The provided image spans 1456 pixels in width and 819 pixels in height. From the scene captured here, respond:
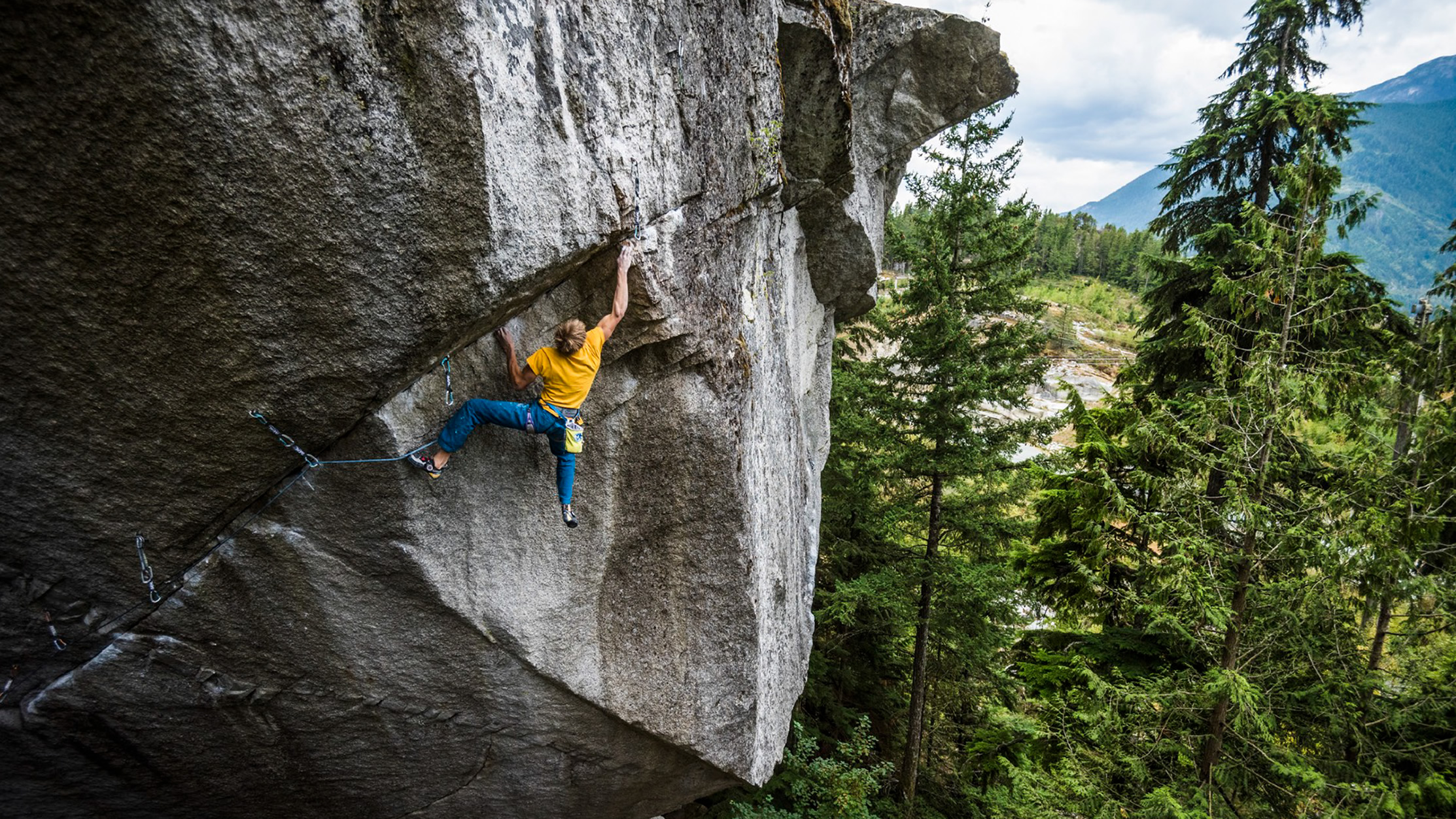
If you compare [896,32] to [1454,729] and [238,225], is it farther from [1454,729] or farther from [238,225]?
[1454,729]

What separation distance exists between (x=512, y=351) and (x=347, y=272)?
1304mm

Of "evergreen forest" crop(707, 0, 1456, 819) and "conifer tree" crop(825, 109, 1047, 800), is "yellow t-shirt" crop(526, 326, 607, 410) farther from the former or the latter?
"conifer tree" crop(825, 109, 1047, 800)

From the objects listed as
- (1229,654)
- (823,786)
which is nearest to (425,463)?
(1229,654)

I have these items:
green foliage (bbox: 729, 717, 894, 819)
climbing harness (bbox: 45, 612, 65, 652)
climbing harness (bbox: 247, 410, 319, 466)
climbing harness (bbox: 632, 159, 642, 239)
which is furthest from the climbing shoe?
green foliage (bbox: 729, 717, 894, 819)

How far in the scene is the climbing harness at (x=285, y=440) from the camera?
3.94 meters

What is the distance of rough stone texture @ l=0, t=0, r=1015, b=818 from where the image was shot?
3.12 meters

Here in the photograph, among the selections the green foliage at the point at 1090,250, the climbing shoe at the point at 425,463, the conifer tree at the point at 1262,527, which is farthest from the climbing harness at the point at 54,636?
the green foliage at the point at 1090,250

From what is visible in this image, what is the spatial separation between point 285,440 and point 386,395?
67 cm

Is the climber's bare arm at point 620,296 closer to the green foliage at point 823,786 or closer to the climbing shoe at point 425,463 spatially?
the climbing shoe at point 425,463

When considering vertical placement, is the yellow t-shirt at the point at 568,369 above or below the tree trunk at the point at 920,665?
above

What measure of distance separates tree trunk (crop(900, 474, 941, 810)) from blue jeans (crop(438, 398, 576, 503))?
28.2 feet

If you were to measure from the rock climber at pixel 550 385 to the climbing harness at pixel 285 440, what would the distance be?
0.61 meters

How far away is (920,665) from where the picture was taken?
12102mm

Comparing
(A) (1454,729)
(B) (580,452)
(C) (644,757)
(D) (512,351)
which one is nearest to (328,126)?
(D) (512,351)
